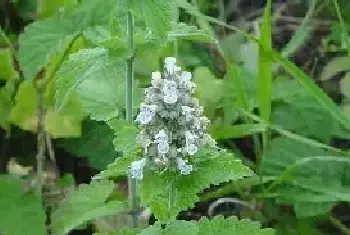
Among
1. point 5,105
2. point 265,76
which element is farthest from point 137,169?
point 5,105

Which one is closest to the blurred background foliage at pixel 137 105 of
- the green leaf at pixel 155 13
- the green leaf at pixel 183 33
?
the green leaf at pixel 183 33

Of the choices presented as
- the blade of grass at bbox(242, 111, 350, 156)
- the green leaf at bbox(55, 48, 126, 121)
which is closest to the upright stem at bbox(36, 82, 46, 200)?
the green leaf at bbox(55, 48, 126, 121)

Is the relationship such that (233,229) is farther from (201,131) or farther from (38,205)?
(38,205)

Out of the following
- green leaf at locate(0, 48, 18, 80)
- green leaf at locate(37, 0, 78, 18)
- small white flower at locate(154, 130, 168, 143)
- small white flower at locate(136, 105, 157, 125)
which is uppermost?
green leaf at locate(37, 0, 78, 18)

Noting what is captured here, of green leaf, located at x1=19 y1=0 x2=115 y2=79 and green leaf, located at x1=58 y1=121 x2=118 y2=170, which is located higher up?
green leaf, located at x1=19 y1=0 x2=115 y2=79

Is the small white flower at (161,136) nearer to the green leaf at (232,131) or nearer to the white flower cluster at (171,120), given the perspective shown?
the white flower cluster at (171,120)

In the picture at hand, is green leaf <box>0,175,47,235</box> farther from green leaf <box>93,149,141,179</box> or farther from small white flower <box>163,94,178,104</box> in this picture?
small white flower <box>163,94,178,104</box>

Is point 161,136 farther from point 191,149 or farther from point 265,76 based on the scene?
point 265,76
